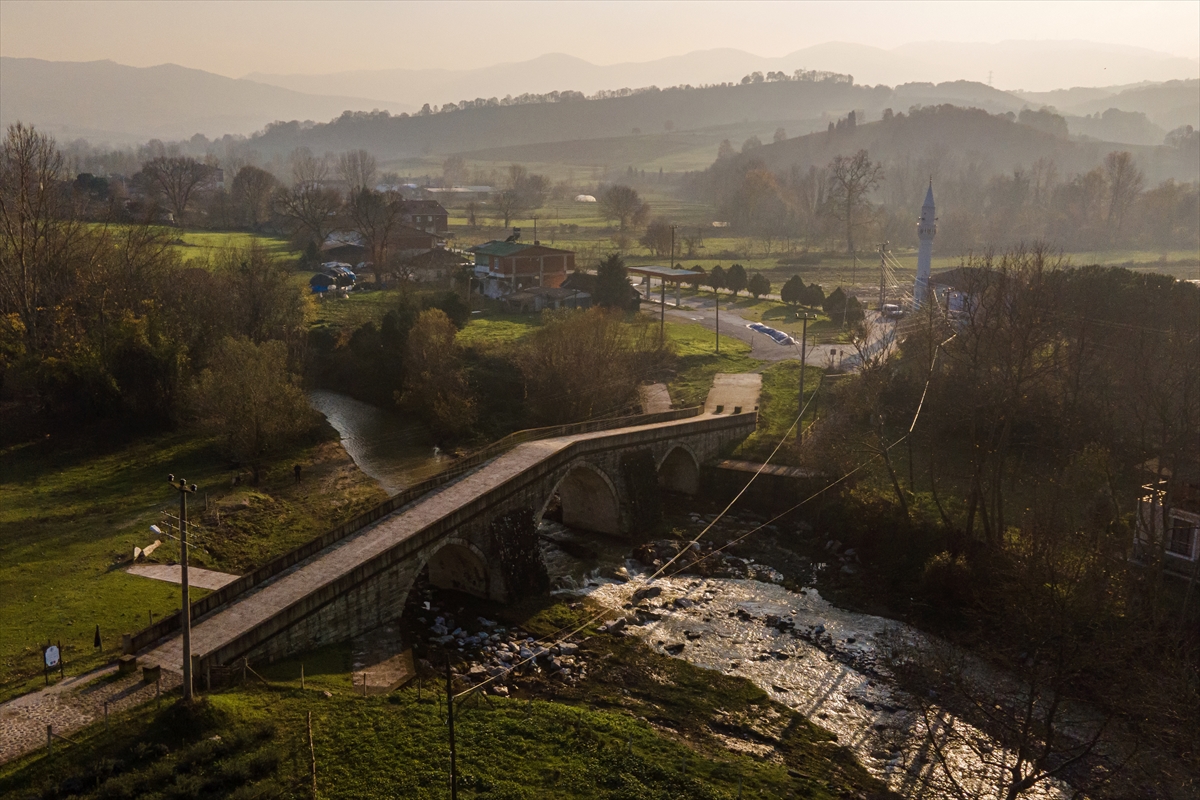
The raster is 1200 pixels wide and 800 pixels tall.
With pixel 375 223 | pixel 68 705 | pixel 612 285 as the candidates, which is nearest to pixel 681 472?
pixel 68 705

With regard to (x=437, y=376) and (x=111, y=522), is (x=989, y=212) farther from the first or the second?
(x=111, y=522)

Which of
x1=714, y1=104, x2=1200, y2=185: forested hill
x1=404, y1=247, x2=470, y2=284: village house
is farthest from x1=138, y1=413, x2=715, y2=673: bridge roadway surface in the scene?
x1=714, y1=104, x2=1200, y2=185: forested hill

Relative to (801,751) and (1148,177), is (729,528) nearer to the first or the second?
(801,751)

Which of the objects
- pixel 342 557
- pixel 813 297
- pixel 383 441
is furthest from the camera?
pixel 813 297

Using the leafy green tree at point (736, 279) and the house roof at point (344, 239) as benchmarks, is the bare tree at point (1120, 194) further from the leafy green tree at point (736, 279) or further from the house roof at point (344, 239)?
the house roof at point (344, 239)

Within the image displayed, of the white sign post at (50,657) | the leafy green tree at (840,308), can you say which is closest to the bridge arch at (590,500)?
the white sign post at (50,657)

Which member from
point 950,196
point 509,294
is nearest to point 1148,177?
point 950,196

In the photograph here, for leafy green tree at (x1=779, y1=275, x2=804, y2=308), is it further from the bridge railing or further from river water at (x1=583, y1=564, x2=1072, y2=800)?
river water at (x1=583, y1=564, x2=1072, y2=800)
